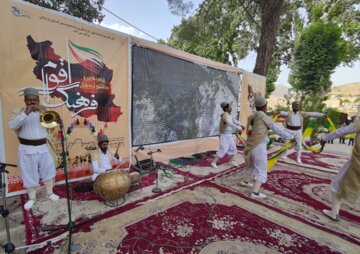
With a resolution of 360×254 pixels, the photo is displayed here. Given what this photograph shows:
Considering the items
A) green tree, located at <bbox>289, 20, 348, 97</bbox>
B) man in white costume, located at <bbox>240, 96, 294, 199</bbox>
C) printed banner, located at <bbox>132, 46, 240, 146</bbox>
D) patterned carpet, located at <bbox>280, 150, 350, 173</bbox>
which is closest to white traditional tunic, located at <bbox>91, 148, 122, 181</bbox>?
printed banner, located at <bbox>132, 46, 240, 146</bbox>

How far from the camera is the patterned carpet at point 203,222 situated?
214cm

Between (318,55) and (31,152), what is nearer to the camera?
(31,152)

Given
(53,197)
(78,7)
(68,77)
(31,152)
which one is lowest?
(53,197)

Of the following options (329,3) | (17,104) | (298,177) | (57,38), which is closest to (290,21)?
(329,3)

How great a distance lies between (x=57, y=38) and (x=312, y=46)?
40.7 feet

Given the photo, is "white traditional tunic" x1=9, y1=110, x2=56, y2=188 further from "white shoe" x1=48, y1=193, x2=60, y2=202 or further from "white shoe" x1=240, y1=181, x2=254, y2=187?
"white shoe" x1=240, y1=181, x2=254, y2=187

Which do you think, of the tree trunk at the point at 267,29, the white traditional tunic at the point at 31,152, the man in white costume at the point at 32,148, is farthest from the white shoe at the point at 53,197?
the tree trunk at the point at 267,29

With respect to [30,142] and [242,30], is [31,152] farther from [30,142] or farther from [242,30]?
[242,30]

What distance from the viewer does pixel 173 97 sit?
5168mm

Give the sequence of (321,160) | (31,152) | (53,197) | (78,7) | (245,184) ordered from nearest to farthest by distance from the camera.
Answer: (31,152) < (53,197) < (245,184) < (321,160) < (78,7)

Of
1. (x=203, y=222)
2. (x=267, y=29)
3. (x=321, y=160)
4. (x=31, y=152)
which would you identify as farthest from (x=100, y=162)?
(x=267, y=29)

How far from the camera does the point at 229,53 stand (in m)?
16.8

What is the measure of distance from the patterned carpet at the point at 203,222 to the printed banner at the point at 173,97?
144 cm

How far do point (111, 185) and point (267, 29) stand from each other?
27.2ft
